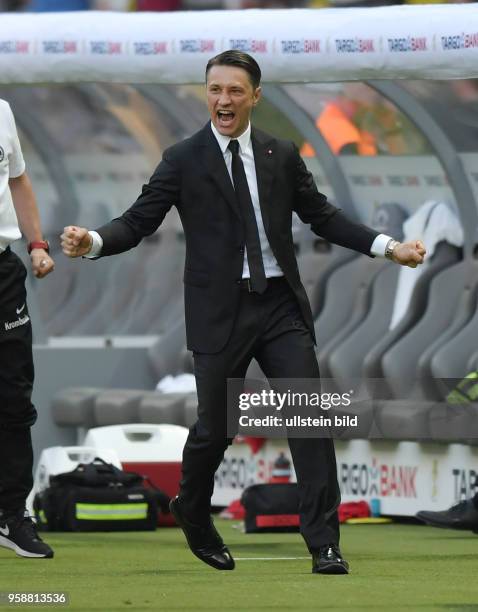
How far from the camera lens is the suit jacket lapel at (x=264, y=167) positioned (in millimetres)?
7645

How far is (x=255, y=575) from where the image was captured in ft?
25.6

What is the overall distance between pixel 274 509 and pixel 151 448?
1324 millimetres

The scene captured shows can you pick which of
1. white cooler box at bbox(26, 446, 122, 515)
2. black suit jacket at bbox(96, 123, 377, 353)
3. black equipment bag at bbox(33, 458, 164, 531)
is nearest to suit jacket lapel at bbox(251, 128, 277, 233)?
black suit jacket at bbox(96, 123, 377, 353)

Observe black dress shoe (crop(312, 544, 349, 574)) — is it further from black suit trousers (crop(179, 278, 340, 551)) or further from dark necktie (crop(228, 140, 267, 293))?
dark necktie (crop(228, 140, 267, 293))

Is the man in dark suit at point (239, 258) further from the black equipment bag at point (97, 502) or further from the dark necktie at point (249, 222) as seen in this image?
the black equipment bag at point (97, 502)

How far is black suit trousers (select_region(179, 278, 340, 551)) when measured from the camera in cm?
754

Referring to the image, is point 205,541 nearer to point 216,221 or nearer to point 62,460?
point 216,221

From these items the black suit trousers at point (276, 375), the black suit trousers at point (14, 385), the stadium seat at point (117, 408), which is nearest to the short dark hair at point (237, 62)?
the black suit trousers at point (276, 375)

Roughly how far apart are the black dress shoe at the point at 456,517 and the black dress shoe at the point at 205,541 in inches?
Result: 92.6

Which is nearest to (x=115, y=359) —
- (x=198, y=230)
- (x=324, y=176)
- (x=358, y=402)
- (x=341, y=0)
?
(x=324, y=176)

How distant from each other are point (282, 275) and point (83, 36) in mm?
4032

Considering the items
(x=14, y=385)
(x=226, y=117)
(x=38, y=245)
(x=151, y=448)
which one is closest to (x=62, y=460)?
(x=151, y=448)

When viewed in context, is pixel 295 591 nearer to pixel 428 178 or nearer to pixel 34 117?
pixel 428 178

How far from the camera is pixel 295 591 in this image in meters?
7.08
